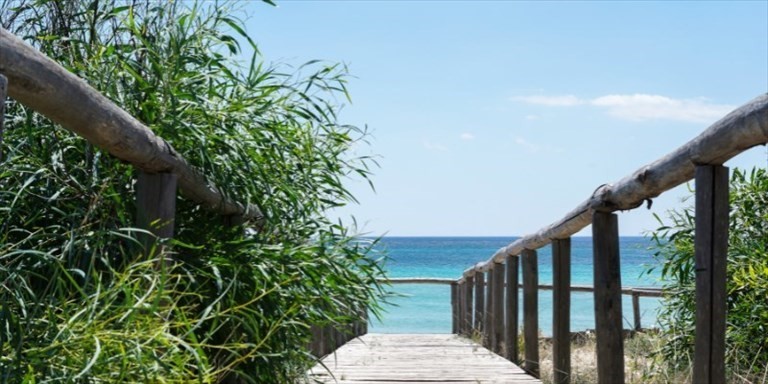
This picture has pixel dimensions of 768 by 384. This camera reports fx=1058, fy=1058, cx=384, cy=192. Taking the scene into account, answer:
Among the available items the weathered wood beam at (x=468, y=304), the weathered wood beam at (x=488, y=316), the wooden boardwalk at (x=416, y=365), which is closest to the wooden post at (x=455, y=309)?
the weathered wood beam at (x=468, y=304)

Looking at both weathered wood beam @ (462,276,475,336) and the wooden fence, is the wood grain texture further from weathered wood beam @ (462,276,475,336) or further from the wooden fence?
the wooden fence

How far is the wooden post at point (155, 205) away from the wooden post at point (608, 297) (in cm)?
198

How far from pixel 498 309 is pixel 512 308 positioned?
28.8 inches

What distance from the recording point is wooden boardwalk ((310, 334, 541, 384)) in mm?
6711

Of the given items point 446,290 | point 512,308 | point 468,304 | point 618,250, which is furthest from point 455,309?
point 446,290

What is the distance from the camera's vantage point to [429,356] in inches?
330

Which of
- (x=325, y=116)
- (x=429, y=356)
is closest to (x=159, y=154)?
(x=325, y=116)

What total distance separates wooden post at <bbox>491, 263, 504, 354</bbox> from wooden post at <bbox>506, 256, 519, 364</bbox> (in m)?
0.66

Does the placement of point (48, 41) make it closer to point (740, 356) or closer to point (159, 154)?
point (159, 154)

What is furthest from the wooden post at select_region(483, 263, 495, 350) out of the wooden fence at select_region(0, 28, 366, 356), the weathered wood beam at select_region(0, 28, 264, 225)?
the weathered wood beam at select_region(0, 28, 264, 225)

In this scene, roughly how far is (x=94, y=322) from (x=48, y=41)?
5.54 feet

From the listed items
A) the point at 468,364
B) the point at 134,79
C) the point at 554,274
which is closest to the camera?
the point at 134,79

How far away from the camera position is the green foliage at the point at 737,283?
568cm

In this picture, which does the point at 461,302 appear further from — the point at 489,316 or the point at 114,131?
the point at 114,131
